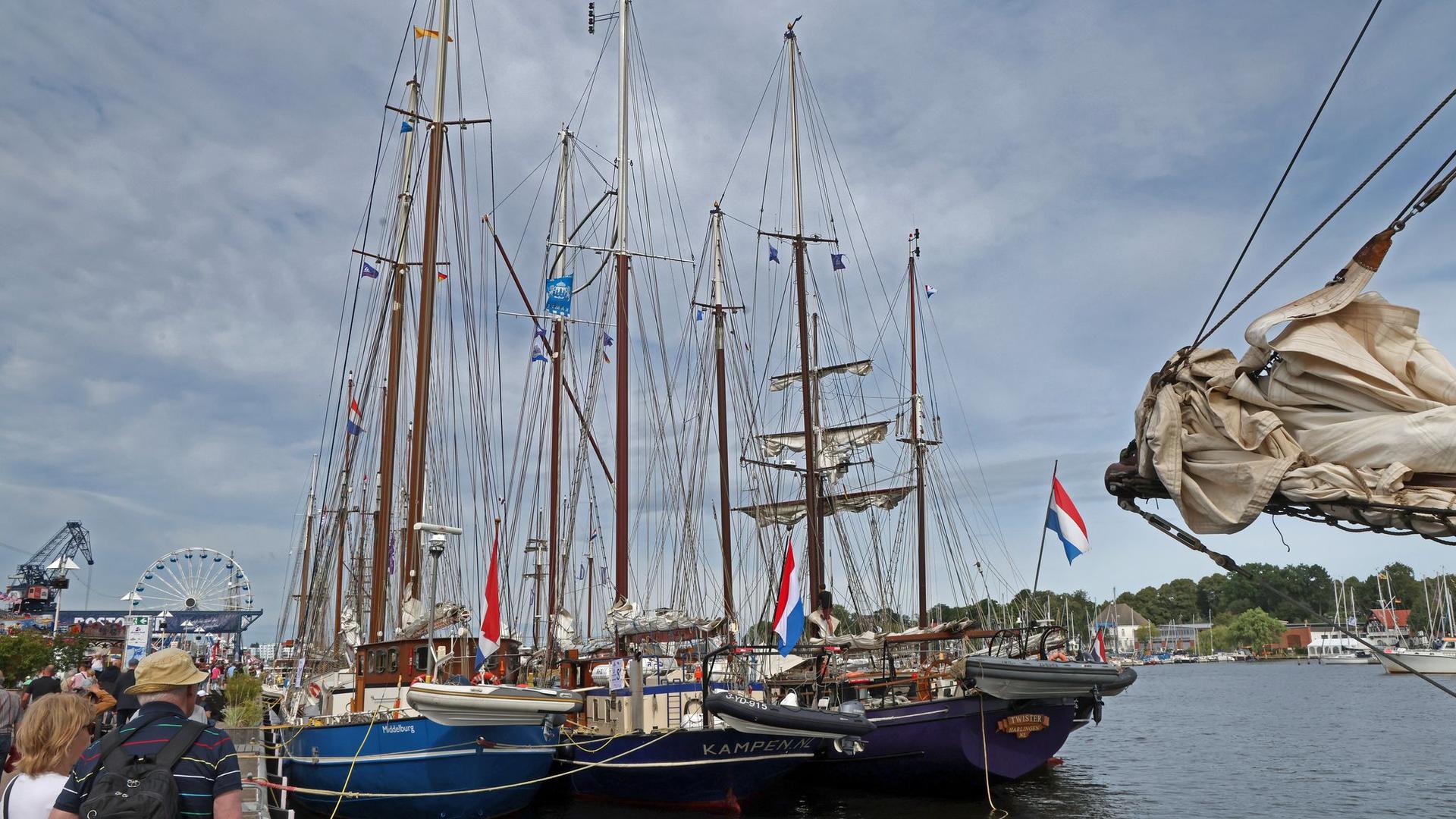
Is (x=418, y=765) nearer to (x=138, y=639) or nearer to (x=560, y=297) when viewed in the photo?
(x=560, y=297)

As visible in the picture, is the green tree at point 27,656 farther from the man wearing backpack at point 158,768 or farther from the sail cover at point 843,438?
the man wearing backpack at point 158,768

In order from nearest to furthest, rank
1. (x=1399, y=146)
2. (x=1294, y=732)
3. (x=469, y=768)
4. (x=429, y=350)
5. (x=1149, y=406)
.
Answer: (x=1399, y=146), (x=1149, y=406), (x=469, y=768), (x=429, y=350), (x=1294, y=732)

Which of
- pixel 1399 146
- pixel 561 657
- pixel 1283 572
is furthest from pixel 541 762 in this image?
pixel 1283 572

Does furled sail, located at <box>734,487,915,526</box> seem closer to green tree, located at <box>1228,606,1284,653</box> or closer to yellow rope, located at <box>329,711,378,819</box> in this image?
yellow rope, located at <box>329,711,378,819</box>

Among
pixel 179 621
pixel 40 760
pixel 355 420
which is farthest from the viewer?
pixel 179 621

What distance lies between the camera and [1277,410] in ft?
23.4

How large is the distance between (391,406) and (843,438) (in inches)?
959

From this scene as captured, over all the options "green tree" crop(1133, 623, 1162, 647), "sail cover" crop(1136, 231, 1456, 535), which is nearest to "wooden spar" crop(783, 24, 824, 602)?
"sail cover" crop(1136, 231, 1456, 535)

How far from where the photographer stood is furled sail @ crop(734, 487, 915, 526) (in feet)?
137

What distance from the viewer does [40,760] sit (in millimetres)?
5547

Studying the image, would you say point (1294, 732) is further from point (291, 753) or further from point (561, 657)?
point (291, 753)

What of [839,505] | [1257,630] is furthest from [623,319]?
[1257,630]

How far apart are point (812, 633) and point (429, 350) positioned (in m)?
13.7

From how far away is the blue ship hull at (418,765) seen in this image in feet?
57.8
